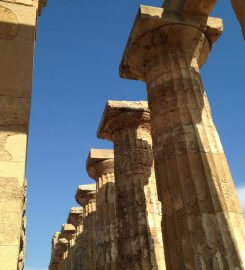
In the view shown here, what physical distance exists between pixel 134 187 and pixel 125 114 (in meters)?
3.25

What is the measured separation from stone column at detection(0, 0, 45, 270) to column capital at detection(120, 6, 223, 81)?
461cm

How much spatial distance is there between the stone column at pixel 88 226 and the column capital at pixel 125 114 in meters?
8.15

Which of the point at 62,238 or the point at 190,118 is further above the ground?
the point at 62,238

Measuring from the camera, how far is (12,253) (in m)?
3.46

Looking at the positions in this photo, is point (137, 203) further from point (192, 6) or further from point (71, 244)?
point (71, 244)

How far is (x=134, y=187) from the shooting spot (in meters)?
12.9

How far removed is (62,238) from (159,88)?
24.7 m

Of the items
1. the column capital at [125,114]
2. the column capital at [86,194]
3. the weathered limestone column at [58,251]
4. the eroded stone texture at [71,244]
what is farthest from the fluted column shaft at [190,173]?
the weathered limestone column at [58,251]

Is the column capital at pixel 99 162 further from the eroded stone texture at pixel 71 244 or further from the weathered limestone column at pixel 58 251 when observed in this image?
the weathered limestone column at pixel 58 251

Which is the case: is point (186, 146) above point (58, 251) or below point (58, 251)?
below

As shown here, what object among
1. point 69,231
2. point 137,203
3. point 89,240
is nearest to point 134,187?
point 137,203

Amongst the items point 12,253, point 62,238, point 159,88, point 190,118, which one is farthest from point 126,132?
point 62,238

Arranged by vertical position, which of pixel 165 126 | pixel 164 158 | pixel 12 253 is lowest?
pixel 12 253

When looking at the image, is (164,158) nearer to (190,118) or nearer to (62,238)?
(190,118)
